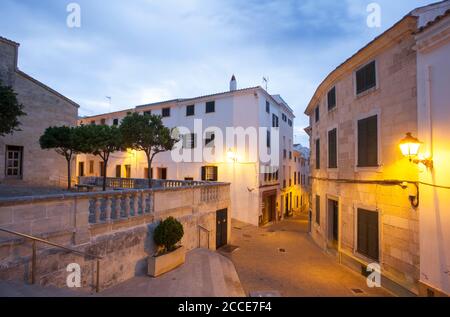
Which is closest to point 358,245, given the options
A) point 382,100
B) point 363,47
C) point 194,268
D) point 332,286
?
point 332,286

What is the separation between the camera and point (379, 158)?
8461 mm

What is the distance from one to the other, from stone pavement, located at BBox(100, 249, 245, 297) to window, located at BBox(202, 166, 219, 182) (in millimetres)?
10871

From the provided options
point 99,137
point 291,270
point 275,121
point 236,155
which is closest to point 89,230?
point 99,137

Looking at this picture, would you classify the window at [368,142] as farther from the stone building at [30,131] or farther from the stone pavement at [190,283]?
the stone building at [30,131]

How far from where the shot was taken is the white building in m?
19.3

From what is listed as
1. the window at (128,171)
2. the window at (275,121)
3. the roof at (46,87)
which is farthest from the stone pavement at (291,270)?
the roof at (46,87)

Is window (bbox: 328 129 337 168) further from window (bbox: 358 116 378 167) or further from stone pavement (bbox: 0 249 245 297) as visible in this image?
stone pavement (bbox: 0 249 245 297)

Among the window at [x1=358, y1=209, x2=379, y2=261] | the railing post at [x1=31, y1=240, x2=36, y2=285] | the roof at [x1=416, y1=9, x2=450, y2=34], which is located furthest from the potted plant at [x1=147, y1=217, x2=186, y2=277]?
the roof at [x1=416, y1=9, x2=450, y2=34]

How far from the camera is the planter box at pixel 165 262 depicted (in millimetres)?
7680

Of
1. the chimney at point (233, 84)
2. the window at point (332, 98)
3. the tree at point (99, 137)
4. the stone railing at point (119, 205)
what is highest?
the chimney at point (233, 84)

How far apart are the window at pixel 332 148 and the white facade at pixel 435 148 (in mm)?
4762

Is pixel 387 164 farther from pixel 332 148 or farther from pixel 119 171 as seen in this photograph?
pixel 119 171

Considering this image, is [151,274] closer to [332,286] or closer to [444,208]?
[332,286]
